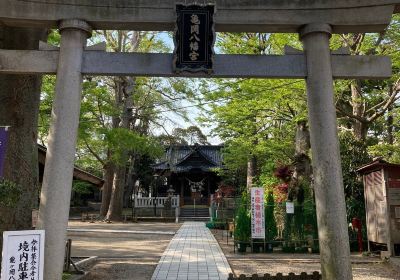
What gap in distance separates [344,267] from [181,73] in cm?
412

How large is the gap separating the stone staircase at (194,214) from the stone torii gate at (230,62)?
2646cm

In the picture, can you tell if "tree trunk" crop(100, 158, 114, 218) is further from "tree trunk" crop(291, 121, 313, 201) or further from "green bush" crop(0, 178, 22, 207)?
"green bush" crop(0, 178, 22, 207)

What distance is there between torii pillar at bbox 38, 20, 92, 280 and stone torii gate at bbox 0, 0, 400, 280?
16 mm

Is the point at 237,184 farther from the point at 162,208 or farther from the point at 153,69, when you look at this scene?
the point at 153,69

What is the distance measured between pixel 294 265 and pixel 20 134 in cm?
753

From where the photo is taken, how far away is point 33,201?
7602mm

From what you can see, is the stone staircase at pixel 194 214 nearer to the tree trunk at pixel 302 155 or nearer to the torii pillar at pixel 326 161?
the tree trunk at pixel 302 155

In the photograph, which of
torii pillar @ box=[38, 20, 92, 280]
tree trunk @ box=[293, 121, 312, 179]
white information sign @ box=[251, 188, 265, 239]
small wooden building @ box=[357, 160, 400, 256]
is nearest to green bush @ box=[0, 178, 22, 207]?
torii pillar @ box=[38, 20, 92, 280]

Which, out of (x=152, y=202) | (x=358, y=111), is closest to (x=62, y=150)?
(x=358, y=111)

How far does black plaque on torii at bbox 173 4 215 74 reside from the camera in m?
6.61

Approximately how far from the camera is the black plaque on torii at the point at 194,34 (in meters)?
6.61

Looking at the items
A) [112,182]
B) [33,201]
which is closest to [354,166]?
[33,201]

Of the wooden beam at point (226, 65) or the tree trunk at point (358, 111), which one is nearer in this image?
the wooden beam at point (226, 65)

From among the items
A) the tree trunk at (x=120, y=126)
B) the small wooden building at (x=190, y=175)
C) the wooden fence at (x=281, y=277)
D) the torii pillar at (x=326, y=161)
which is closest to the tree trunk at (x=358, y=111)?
the torii pillar at (x=326, y=161)
